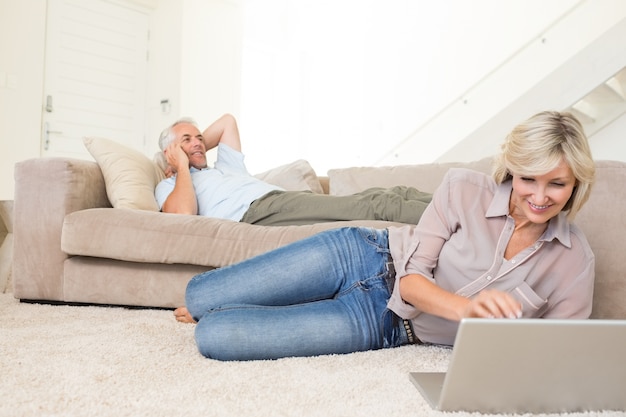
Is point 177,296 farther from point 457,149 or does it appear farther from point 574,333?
point 457,149

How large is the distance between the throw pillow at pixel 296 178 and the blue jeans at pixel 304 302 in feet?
4.88

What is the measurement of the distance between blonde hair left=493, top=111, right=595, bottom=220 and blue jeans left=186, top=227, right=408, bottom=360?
0.47m

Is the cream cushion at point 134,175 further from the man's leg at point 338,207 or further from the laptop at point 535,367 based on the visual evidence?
the laptop at point 535,367

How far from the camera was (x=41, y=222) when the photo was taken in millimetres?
2463

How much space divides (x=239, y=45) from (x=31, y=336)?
16.5 feet

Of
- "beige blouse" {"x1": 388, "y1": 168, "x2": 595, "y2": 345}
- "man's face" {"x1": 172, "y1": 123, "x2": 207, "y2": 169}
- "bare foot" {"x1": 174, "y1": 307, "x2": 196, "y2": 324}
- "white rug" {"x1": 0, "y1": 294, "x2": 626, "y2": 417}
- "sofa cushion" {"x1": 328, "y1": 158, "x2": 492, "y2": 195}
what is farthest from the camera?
"man's face" {"x1": 172, "y1": 123, "x2": 207, "y2": 169}

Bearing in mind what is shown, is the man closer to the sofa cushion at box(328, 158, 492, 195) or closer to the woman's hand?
the sofa cushion at box(328, 158, 492, 195)

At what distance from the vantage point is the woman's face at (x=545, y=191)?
1.19 meters

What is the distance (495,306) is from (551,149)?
350 millimetres

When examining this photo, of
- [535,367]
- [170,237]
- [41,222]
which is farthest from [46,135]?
[535,367]

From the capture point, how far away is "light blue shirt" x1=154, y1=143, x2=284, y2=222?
2.62 m

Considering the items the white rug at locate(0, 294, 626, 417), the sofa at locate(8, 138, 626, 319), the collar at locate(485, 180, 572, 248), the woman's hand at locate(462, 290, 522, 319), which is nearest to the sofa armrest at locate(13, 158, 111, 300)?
the sofa at locate(8, 138, 626, 319)

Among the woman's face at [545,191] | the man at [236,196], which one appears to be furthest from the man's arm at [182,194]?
the woman's face at [545,191]

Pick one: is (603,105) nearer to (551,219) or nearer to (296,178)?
(296,178)
